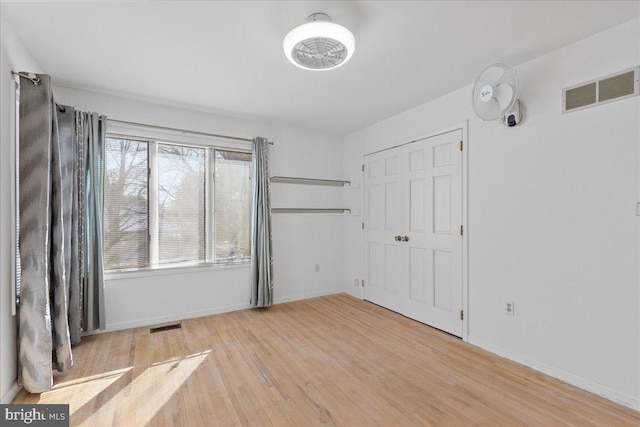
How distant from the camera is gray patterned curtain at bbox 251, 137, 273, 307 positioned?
3.91m

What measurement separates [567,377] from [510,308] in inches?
22.5

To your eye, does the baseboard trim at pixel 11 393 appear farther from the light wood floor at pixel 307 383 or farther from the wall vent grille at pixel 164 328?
the wall vent grille at pixel 164 328

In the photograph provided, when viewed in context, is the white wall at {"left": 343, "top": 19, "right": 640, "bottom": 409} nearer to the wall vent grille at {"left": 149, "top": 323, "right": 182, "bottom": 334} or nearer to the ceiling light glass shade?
the ceiling light glass shade

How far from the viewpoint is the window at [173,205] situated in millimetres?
3283

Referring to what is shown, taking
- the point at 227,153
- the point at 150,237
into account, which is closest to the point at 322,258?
the point at 227,153

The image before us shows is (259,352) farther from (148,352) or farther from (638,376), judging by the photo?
(638,376)

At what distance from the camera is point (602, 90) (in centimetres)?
209

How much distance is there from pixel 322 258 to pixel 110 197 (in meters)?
2.81

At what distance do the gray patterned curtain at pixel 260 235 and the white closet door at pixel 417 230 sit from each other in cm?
142

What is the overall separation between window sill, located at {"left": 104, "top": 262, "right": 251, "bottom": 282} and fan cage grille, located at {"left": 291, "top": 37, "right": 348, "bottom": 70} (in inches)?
104

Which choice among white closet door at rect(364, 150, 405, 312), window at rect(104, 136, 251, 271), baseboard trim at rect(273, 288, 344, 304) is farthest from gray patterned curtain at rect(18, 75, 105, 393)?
white closet door at rect(364, 150, 405, 312)

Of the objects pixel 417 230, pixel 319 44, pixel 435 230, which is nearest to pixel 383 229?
pixel 417 230

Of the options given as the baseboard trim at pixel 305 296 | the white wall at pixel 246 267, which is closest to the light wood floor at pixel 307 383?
the white wall at pixel 246 267

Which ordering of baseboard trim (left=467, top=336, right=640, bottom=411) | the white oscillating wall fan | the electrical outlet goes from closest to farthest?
baseboard trim (left=467, top=336, right=640, bottom=411) < the white oscillating wall fan < the electrical outlet
